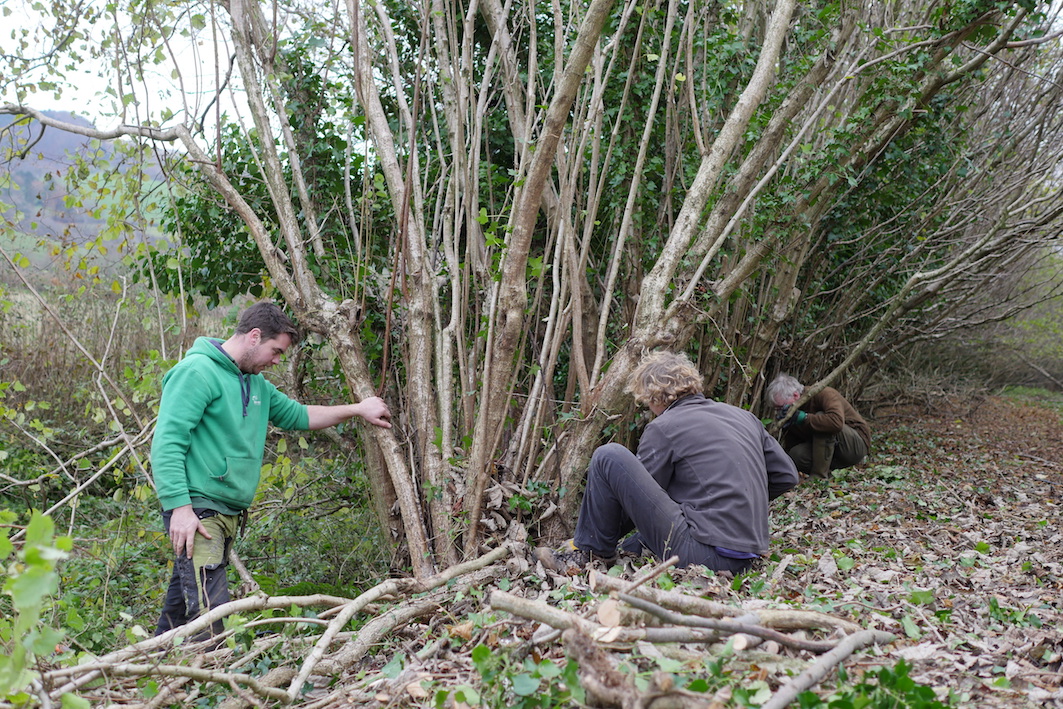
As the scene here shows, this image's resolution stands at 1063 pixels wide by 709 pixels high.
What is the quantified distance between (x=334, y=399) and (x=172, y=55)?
2517 mm

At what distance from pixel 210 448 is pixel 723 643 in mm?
2518

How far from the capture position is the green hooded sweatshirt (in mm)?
3311

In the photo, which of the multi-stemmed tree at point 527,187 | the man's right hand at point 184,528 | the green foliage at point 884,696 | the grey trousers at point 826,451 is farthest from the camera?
the grey trousers at point 826,451

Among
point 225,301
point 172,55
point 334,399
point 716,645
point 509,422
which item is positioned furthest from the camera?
point 225,301

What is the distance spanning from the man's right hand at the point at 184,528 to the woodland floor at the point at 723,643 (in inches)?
20.7

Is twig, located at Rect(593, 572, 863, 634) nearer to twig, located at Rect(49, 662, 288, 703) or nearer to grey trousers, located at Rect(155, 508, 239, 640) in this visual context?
twig, located at Rect(49, 662, 288, 703)

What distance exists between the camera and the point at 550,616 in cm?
226

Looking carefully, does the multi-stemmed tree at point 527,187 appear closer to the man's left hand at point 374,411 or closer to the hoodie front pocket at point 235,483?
the man's left hand at point 374,411

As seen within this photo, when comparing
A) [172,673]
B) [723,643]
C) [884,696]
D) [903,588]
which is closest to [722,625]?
[723,643]

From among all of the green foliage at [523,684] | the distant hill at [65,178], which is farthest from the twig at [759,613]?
the distant hill at [65,178]

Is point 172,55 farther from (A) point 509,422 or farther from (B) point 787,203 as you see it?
(B) point 787,203

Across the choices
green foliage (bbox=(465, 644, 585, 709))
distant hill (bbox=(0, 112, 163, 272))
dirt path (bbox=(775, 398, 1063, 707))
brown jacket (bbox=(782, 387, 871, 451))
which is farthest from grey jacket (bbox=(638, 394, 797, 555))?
distant hill (bbox=(0, 112, 163, 272))

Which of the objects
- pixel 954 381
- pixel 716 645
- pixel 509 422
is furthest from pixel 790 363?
pixel 954 381

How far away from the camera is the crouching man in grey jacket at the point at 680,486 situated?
10.9ft
